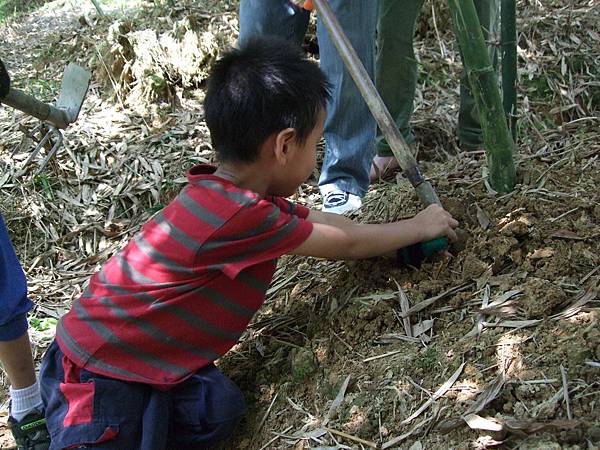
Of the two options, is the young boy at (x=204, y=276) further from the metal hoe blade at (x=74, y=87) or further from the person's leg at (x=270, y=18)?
the metal hoe blade at (x=74, y=87)

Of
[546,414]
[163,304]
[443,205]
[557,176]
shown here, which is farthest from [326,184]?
[546,414]

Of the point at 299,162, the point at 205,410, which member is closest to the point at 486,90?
the point at 299,162

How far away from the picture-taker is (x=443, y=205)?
95.3 inches

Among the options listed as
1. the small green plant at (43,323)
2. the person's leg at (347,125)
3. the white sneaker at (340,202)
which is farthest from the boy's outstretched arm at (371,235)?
the small green plant at (43,323)

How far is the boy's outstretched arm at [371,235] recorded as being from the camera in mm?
2031

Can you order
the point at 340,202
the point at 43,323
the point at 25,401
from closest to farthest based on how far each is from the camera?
the point at 25,401 → the point at 340,202 → the point at 43,323

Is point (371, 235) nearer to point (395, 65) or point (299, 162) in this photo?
point (299, 162)

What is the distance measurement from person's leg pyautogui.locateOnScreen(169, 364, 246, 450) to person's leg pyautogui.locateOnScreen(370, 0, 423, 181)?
4.99 ft

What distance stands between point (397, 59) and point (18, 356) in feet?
7.21

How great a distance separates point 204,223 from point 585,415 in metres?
1.11

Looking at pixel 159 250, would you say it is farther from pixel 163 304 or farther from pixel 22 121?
pixel 22 121

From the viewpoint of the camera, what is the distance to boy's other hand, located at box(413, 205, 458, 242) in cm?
213

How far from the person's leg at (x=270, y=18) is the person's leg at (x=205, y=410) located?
Result: 1.50 meters

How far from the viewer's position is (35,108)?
3170mm
